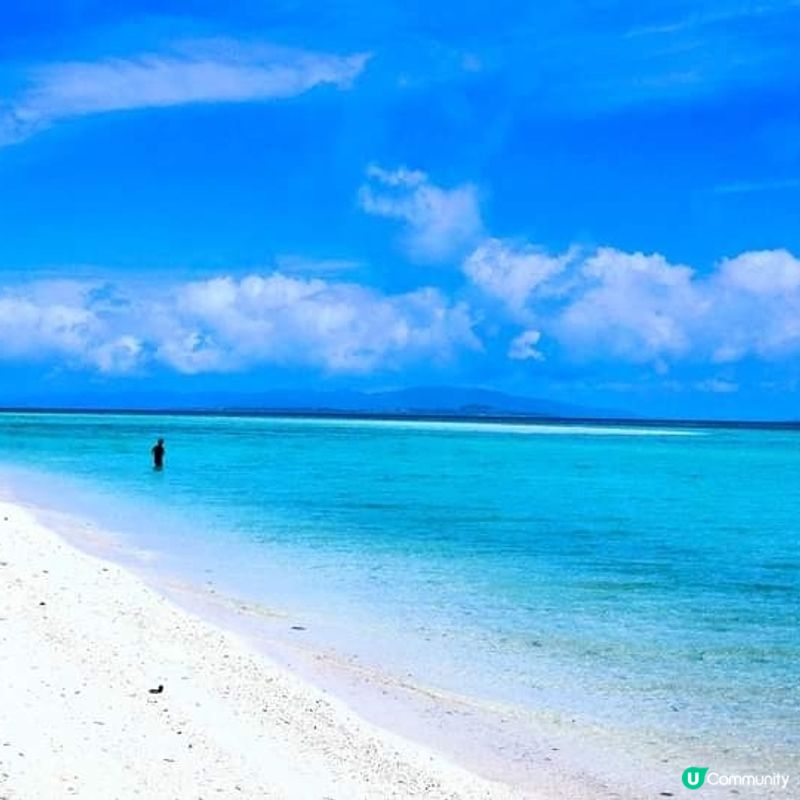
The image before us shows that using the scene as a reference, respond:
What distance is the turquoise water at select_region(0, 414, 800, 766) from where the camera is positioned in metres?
12.0

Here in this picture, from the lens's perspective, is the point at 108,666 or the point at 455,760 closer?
the point at 455,760

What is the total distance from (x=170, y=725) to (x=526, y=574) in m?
12.0

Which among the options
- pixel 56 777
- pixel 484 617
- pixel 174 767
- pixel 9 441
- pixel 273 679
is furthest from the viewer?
pixel 9 441

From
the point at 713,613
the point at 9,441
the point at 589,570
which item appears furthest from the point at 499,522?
the point at 9,441

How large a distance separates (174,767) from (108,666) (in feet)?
9.97

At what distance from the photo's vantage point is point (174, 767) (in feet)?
26.2

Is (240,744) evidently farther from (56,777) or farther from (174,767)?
(56,777)

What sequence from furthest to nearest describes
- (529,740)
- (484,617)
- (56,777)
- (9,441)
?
(9,441) → (484,617) → (529,740) → (56,777)
